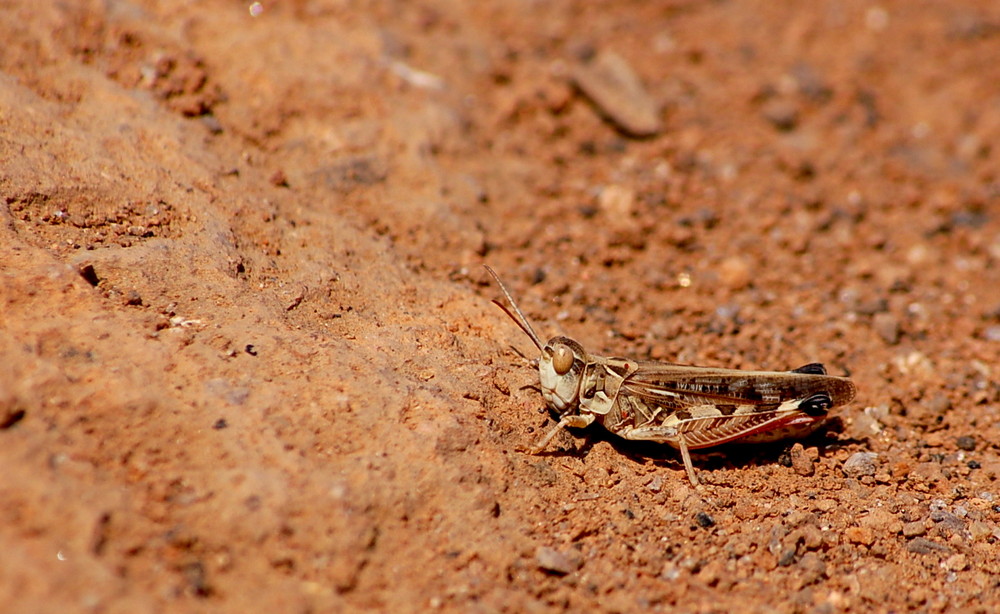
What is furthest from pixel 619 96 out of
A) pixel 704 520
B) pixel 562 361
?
pixel 704 520

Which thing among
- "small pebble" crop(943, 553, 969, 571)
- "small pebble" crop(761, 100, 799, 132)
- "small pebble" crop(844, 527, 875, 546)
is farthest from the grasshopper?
"small pebble" crop(761, 100, 799, 132)

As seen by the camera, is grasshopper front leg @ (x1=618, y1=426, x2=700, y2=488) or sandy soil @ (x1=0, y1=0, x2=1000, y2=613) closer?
sandy soil @ (x1=0, y1=0, x2=1000, y2=613)

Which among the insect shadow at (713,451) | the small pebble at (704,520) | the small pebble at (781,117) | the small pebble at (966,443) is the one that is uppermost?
the small pebble at (781,117)

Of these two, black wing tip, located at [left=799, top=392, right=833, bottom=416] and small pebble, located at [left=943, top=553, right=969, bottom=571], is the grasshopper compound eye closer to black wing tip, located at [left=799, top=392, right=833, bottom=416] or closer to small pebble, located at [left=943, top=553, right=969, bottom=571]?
black wing tip, located at [left=799, top=392, right=833, bottom=416]

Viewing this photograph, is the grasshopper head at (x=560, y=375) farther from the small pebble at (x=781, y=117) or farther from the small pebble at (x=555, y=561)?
the small pebble at (x=781, y=117)

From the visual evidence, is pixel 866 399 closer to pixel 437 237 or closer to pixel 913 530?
pixel 913 530

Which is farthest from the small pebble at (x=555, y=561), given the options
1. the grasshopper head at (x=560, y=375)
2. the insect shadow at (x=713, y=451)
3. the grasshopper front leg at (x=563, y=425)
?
the grasshopper head at (x=560, y=375)

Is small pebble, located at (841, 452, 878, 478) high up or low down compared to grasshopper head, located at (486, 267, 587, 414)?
down

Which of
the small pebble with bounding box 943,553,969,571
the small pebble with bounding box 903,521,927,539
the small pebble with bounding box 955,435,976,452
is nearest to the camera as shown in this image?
the small pebble with bounding box 943,553,969,571

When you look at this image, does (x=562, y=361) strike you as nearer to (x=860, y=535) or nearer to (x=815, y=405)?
(x=815, y=405)
